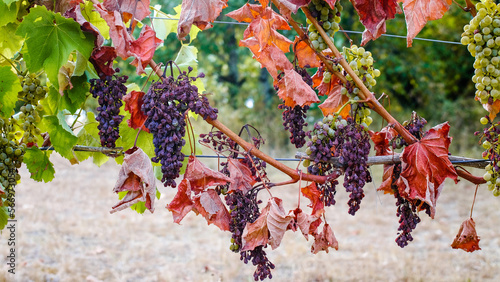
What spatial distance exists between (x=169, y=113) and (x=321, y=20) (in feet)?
1.02

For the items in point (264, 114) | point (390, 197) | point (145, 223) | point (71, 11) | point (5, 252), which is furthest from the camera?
point (264, 114)

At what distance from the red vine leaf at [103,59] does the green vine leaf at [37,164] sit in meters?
0.38

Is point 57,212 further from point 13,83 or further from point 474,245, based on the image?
point 474,245

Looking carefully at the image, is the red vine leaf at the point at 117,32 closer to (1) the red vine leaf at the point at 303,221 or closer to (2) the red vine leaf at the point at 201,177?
(2) the red vine leaf at the point at 201,177

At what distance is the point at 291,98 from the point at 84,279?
2.41 meters

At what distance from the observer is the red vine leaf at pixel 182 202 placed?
0.80m

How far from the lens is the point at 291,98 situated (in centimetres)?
85

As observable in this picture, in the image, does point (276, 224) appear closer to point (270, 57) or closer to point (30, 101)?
point (270, 57)

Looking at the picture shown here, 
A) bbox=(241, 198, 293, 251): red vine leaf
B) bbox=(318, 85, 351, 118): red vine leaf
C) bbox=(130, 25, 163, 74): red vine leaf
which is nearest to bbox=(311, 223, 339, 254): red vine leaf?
bbox=(241, 198, 293, 251): red vine leaf

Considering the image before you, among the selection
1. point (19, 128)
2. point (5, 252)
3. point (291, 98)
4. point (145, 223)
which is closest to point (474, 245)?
point (291, 98)

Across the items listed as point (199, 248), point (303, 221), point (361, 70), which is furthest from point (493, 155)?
point (199, 248)

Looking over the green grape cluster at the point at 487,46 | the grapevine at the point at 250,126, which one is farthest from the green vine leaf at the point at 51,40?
the green grape cluster at the point at 487,46

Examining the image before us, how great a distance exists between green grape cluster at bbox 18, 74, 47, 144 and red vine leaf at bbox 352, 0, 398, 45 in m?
0.71

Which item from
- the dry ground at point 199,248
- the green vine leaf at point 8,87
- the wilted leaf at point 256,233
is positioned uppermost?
the dry ground at point 199,248
